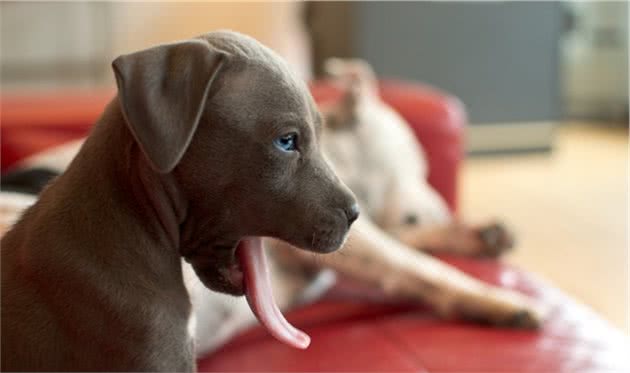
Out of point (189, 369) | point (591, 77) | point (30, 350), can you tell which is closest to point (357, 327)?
point (189, 369)

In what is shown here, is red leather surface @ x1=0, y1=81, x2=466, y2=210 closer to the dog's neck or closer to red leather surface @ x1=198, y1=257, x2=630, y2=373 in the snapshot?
red leather surface @ x1=198, y1=257, x2=630, y2=373

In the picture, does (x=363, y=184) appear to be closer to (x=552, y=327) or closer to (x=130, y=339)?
(x=552, y=327)

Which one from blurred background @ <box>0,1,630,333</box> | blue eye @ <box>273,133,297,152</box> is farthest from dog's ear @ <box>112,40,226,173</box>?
blurred background @ <box>0,1,630,333</box>

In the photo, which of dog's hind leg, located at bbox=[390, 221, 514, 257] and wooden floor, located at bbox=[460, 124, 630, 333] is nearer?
dog's hind leg, located at bbox=[390, 221, 514, 257]

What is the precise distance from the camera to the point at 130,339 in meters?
0.99

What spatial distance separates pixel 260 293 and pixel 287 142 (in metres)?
0.20

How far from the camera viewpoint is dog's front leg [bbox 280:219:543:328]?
1.81m

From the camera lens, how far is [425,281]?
74.2 inches

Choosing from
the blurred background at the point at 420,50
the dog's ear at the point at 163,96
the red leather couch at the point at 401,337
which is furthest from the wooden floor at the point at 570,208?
the dog's ear at the point at 163,96

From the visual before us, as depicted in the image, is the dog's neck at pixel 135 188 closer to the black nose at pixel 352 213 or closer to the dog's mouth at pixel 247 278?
the dog's mouth at pixel 247 278

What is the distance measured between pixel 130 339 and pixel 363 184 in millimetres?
1311

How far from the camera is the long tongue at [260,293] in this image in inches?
43.2

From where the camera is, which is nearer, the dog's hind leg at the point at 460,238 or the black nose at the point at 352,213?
the black nose at the point at 352,213

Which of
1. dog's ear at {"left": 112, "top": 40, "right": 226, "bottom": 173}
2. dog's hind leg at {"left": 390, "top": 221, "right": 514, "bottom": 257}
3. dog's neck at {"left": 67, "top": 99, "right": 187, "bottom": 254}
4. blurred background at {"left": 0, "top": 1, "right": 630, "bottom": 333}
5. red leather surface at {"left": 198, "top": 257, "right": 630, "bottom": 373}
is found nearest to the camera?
dog's ear at {"left": 112, "top": 40, "right": 226, "bottom": 173}
